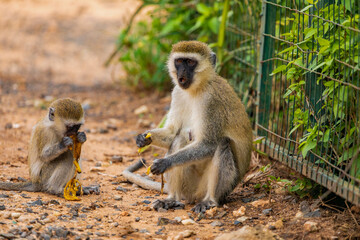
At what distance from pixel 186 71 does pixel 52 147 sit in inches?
69.8

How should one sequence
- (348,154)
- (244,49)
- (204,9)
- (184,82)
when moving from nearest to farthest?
1. (348,154)
2. (184,82)
3. (244,49)
4. (204,9)

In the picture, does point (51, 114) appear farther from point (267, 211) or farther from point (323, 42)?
point (323, 42)

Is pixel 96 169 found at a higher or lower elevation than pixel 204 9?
lower

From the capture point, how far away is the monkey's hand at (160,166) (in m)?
5.55

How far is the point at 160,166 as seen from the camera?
5.55 meters

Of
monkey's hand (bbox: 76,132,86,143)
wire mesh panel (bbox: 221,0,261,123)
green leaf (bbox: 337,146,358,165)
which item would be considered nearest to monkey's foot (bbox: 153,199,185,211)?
monkey's hand (bbox: 76,132,86,143)

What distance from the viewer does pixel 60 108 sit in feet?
19.5

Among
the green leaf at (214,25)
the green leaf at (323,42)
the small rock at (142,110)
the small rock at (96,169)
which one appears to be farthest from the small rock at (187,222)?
the small rock at (142,110)

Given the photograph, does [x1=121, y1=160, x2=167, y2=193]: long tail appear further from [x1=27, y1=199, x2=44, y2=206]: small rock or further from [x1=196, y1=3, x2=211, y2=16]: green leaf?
[x1=196, y1=3, x2=211, y2=16]: green leaf

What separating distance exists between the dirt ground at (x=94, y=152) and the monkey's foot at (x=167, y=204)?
81mm

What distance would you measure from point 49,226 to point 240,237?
1.78 metres

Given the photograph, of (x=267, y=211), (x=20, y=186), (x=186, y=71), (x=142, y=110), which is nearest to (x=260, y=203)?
(x=267, y=211)

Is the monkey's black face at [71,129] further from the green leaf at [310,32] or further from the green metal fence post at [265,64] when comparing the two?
the green leaf at [310,32]

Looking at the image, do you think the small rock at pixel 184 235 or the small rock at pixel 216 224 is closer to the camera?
the small rock at pixel 184 235
